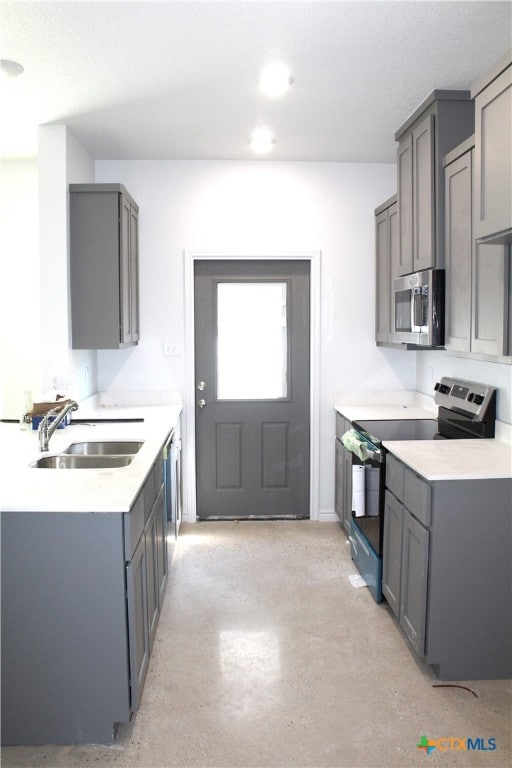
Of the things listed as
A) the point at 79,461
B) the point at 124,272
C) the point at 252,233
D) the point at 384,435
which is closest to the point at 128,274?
the point at 124,272

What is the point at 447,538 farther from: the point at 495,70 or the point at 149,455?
the point at 495,70

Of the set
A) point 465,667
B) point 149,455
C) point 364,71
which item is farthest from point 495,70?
point 465,667

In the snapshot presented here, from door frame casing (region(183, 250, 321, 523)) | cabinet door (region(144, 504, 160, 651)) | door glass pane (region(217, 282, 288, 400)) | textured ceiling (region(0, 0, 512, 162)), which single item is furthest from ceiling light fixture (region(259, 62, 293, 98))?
cabinet door (region(144, 504, 160, 651))

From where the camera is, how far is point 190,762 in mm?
2010

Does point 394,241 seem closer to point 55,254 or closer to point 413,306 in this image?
point 413,306

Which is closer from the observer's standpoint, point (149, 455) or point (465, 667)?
point (465, 667)

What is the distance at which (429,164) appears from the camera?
310cm

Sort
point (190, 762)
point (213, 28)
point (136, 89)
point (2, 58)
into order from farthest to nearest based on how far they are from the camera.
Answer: point (136, 89), point (2, 58), point (213, 28), point (190, 762)

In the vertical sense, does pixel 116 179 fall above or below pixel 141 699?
above

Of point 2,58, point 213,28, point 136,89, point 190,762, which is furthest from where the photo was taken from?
point 136,89

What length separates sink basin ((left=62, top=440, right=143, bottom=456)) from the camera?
310 centimetres

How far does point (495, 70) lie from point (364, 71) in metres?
0.77

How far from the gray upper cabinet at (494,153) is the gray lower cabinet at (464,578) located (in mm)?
1001

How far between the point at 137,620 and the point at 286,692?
0.70 metres
